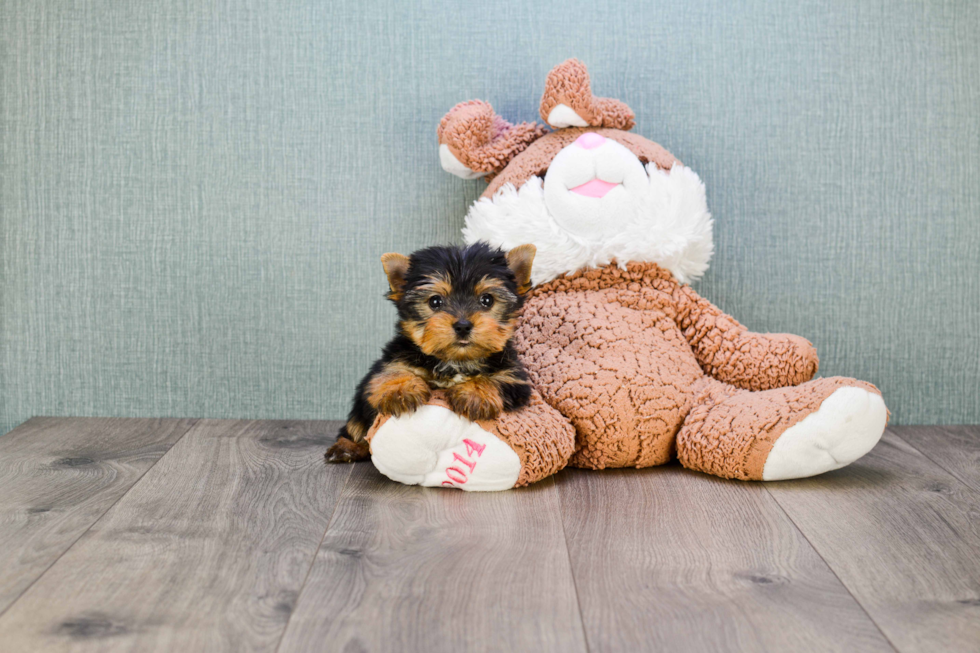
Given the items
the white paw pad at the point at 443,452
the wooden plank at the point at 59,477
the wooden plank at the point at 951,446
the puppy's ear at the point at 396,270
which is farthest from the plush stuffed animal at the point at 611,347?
the wooden plank at the point at 59,477

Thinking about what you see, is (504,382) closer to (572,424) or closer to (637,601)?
(572,424)

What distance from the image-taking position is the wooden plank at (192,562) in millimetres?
1058

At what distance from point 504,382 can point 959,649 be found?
90 cm

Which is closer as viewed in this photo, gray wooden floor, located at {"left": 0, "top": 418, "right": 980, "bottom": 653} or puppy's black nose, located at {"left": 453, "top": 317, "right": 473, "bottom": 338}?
gray wooden floor, located at {"left": 0, "top": 418, "right": 980, "bottom": 653}

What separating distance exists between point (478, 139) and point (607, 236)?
419mm

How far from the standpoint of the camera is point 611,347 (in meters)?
1.81

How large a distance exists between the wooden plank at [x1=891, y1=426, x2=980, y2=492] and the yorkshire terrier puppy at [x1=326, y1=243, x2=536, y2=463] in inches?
41.3

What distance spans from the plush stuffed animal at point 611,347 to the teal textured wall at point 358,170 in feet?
0.93

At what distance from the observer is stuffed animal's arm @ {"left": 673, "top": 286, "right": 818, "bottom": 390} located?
6.07 feet

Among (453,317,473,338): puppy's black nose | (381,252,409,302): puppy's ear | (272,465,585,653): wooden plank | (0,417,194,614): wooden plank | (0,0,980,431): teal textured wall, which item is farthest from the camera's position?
(0,0,980,431): teal textured wall

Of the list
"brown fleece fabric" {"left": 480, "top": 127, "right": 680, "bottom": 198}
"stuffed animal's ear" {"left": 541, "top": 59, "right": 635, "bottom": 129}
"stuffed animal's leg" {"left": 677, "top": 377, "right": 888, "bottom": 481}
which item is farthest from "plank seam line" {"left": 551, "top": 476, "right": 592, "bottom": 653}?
"stuffed animal's ear" {"left": 541, "top": 59, "right": 635, "bottom": 129}

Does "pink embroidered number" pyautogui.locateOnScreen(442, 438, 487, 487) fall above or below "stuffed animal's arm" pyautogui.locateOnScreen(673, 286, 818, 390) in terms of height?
below

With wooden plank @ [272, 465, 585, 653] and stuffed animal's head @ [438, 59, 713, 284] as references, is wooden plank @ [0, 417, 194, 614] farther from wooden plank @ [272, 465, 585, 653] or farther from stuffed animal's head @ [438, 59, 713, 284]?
stuffed animal's head @ [438, 59, 713, 284]

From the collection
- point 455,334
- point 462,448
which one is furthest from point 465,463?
point 455,334
